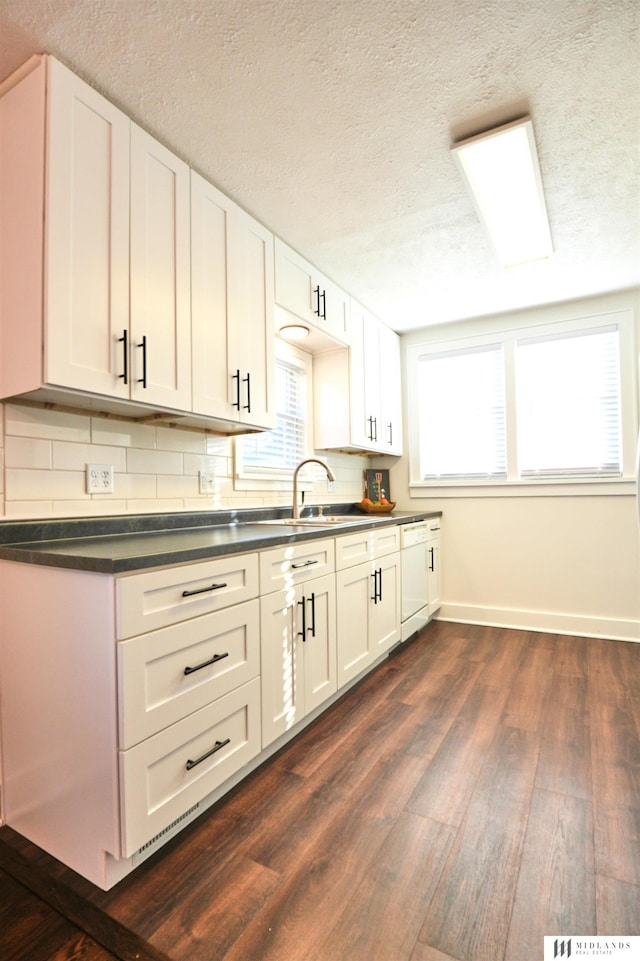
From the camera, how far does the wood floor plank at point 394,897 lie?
1115 millimetres

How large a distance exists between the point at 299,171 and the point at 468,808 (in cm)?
257

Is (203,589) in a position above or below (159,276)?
below

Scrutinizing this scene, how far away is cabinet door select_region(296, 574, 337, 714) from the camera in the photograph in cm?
203

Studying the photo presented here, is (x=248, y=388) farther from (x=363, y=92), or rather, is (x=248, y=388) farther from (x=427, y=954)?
(x=427, y=954)

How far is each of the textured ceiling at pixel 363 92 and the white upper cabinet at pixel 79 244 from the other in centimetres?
14

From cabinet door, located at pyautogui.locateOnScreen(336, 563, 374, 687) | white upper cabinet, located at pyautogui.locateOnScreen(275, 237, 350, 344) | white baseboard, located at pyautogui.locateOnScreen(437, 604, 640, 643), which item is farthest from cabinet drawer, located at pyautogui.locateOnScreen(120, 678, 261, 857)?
white baseboard, located at pyautogui.locateOnScreen(437, 604, 640, 643)

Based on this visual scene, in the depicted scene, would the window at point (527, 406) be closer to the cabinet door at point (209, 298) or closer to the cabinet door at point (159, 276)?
the cabinet door at point (209, 298)

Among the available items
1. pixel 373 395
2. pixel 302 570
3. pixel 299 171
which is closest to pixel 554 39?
pixel 299 171

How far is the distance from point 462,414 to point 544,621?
1757mm

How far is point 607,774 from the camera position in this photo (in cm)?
178

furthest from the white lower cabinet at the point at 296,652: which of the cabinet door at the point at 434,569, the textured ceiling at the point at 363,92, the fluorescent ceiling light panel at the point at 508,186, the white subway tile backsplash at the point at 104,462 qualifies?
the fluorescent ceiling light panel at the point at 508,186

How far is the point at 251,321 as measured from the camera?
2.29 meters

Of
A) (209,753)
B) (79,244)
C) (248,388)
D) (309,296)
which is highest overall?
(309,296)

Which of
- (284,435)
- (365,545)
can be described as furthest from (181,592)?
(284,435)
